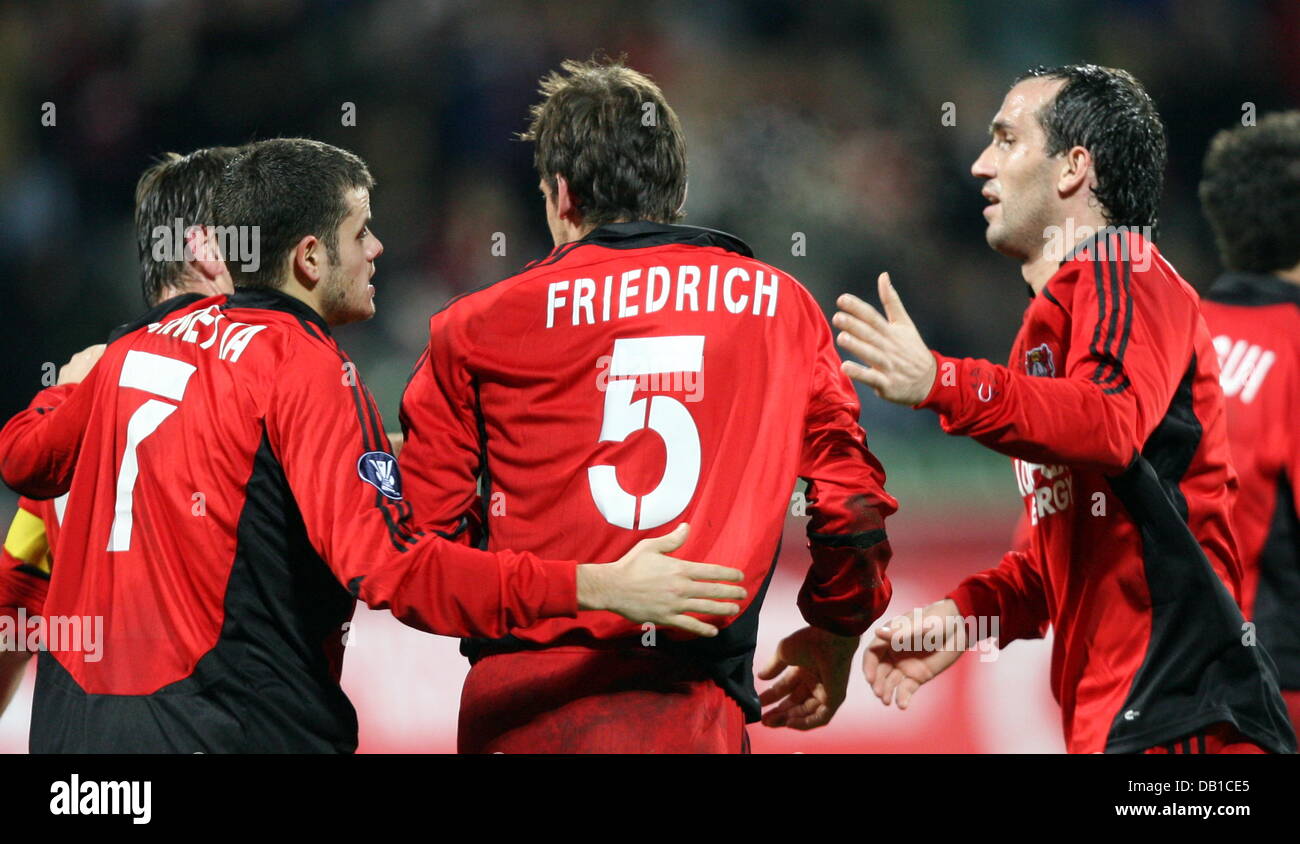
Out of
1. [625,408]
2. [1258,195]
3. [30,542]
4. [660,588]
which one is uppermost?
[1258,195]

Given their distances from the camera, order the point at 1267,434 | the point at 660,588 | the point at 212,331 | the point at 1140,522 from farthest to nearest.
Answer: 1. the point at 1267,434
2. the point at 1140,522
3. the point at 212,331
4. the point at 660,588

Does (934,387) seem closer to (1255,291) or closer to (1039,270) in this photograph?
(1039,270)

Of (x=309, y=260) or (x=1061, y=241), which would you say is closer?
(x=309, y=260)

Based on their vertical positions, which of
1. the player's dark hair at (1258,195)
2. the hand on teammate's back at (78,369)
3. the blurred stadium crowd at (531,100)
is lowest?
the hand on teammate's back at (78,369)

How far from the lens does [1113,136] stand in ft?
10.7

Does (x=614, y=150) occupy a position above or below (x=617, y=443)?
above

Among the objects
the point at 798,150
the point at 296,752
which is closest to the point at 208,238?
the point at 296,752

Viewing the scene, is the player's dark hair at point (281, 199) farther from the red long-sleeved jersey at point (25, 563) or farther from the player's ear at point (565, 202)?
the red long-sleeved jersey at point (25, 563)

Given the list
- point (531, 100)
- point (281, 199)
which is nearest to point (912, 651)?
point (281, 199)

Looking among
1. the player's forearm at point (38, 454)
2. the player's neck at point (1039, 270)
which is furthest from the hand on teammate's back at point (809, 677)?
the player's forearm at point (38, 454)

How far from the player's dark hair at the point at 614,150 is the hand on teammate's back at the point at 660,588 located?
2.61 ft

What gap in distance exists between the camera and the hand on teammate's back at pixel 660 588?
242 cm

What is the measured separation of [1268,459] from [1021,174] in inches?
52.7

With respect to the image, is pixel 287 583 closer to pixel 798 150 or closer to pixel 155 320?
pixel 155 320
